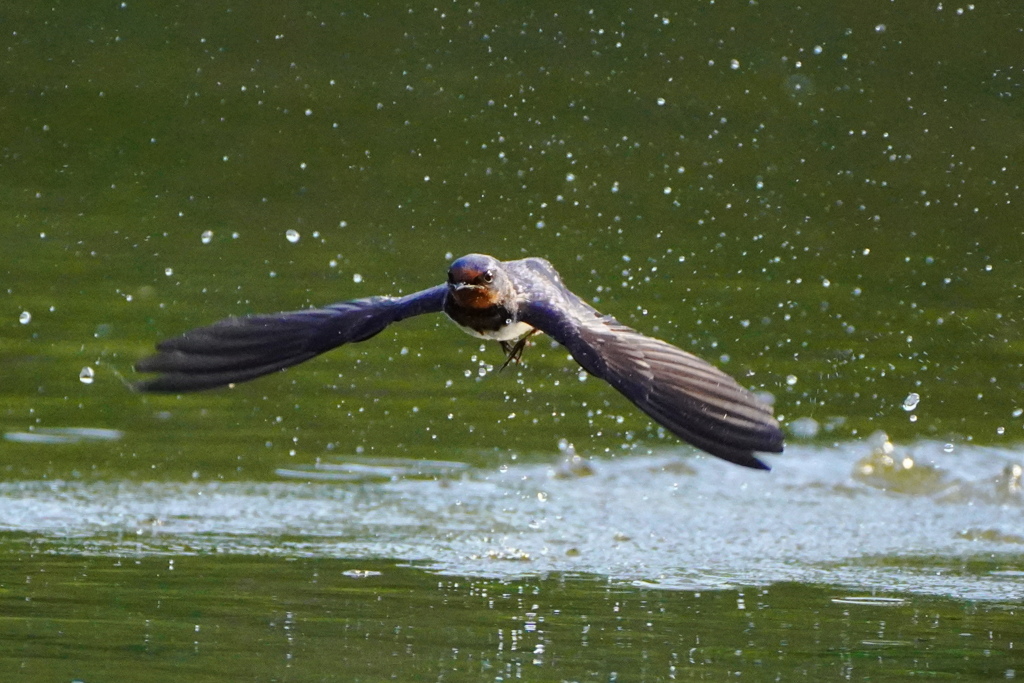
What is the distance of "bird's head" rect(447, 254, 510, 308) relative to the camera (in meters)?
5.19

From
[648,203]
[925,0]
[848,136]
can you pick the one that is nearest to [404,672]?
[648,203]

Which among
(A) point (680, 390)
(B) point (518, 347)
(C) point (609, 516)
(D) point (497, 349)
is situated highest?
(D) point (497, 349)

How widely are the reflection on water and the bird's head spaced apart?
2.97ft

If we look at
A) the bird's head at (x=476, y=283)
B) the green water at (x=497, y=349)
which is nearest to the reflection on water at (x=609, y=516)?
the green water at (x=497, y=349)

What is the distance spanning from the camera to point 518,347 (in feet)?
19.2

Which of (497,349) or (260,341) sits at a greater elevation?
(497,349)

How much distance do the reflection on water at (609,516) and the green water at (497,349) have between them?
0.02 metres

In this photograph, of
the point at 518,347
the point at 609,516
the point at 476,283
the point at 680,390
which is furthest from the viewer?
the point at 609,516

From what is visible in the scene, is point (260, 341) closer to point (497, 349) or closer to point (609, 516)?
point (609, 516)

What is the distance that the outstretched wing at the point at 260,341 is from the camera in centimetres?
500

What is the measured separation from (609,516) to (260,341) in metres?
1.73

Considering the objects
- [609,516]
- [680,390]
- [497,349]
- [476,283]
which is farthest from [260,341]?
[497,349]

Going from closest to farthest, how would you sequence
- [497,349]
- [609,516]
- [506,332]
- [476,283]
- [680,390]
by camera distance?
[680,390]
[476,283]
[506,332]
[609,516]
[497,349]

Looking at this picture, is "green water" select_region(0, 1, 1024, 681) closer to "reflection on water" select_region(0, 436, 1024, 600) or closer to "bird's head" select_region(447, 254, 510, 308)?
"reflection on water" select_region(0, 436, 1024, 600)
